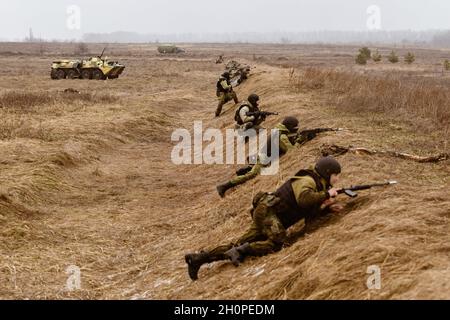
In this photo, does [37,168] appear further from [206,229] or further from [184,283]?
[184,283]

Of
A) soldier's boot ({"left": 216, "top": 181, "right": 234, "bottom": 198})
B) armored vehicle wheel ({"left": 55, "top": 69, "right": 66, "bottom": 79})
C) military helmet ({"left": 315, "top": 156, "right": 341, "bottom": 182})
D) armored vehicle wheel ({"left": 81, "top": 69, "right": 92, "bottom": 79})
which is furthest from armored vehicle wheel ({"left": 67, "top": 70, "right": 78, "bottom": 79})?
military helmet ({"left": 315, "top": 156, "right": 341, "bottom": 182})

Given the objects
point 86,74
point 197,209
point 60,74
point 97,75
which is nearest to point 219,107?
point 197,209

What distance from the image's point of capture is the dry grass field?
459 centimetres

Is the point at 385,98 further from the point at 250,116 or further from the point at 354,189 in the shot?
the point at 354,189

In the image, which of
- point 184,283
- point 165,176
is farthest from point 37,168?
point 184,283

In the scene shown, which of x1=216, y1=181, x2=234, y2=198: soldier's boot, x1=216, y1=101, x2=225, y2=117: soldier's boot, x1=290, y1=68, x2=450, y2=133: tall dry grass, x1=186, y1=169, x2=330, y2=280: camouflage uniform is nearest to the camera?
x1=186, y1=169, x2=330, y2=280: camouflage uniform

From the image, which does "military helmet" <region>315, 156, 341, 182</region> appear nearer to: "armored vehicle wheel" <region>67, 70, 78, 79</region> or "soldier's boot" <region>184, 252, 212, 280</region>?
"soldier's boot" <region>184, 252, 212, 280</region>

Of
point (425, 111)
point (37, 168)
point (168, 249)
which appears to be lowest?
point (168, 249)

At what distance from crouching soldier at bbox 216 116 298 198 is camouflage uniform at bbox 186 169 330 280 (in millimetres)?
2940

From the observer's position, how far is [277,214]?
551 cm

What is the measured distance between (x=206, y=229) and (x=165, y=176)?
369 cm

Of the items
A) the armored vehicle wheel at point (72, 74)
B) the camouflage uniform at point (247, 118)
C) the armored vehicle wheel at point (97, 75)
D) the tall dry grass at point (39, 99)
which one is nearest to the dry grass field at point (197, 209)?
the camouflage uniform at point (247, 118)

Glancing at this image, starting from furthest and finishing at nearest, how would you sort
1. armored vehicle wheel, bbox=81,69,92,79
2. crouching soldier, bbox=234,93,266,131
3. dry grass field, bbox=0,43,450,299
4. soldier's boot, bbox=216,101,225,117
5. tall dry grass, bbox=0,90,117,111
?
armored vehicle wheel, bbox=81,69,92,79
tall dry grass, bbox=0,90,117,111
soldier's boot, bbox=216,101,225,117
crouching soldier, bbox=234,93,266,131
dry grass field, bbox=0,43,450,299

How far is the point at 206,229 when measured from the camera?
7.51 metres
